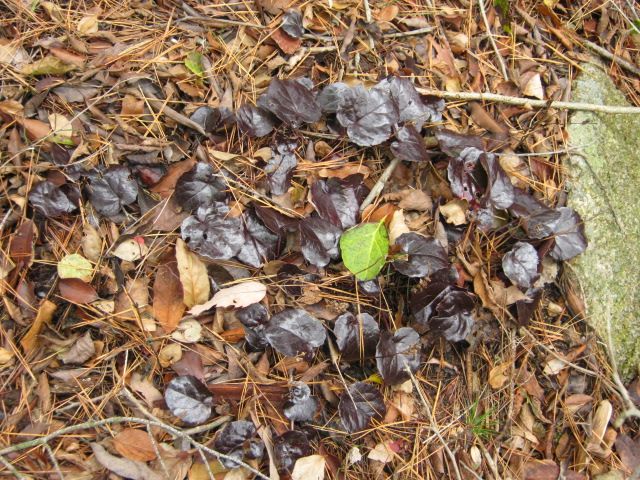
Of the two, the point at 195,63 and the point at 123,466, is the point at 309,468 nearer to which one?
the point at 123,466

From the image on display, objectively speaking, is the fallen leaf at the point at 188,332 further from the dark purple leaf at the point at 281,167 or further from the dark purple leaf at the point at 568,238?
the dark purple leaf at the point at 568,238

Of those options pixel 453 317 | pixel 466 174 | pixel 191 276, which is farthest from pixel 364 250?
pixel 191 276

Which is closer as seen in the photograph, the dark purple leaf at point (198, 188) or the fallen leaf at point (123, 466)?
the fallen leaf at point (123, 466)

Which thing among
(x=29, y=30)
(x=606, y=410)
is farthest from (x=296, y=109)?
(x=606, y=410)

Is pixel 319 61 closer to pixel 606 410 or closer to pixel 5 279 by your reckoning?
pixel 5 279

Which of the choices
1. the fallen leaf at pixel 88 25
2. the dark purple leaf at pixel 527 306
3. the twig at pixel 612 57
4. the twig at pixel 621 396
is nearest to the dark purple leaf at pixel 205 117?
the fallen leaf at pixel 88 25

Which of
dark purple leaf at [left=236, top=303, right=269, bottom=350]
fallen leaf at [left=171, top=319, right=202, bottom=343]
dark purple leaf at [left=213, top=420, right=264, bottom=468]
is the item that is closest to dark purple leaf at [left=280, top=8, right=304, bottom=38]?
dark purple leaf at [left=236, top=303, right=269, bottom=350]

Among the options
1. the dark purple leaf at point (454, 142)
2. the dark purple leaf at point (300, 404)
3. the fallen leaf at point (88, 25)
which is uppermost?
the fallen leaf at point (88, 25)
